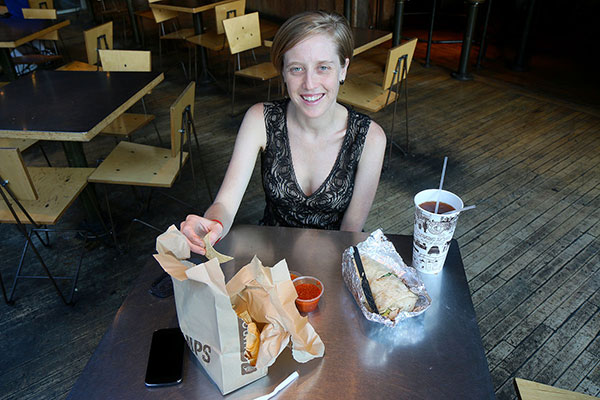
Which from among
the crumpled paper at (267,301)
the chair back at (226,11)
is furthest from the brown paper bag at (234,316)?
the chair back at (226,11)

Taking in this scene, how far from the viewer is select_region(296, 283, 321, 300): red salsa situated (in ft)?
3.34

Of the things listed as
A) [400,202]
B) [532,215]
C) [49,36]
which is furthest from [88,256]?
[49,36]

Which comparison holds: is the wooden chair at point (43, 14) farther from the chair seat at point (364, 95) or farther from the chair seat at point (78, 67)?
the chair seat at point (364, 95)

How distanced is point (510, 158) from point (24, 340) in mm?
3555

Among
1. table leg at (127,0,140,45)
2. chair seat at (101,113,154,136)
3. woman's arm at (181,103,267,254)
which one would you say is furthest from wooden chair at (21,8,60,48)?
woman's arm at (181,103,267,254)

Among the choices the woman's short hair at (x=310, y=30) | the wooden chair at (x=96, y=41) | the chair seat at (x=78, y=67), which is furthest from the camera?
the chair seat at (x=78, y=67)

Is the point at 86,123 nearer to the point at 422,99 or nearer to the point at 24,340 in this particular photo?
the point at 24,340

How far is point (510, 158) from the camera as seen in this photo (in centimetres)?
347

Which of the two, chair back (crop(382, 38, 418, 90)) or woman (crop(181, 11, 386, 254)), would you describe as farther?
chair back (crop(382, 38, 418, 90))

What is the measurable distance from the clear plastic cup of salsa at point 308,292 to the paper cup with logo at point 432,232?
27 cm

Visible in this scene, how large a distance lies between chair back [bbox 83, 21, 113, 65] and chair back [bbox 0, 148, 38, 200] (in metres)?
2.12

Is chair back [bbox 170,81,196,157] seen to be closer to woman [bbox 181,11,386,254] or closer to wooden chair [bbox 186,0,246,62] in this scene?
woman [bbox 181,11,386,254]

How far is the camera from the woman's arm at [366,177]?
5.02 ft

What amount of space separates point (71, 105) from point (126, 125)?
611mm
